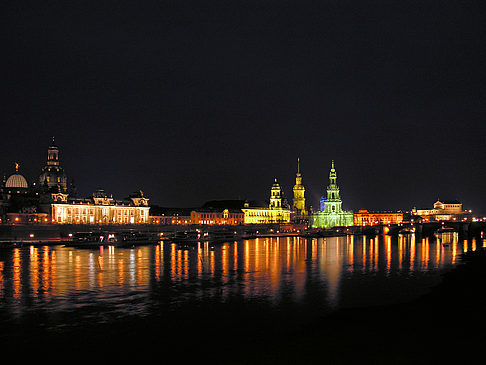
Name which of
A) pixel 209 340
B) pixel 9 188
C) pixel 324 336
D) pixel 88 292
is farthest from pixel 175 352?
pixel 9 188

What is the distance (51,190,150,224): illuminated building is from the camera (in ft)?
483

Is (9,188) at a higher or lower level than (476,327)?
higher

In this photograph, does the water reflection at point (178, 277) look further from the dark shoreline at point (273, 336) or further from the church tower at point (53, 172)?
the church tower at point (53, 172)

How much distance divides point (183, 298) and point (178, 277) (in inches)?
481

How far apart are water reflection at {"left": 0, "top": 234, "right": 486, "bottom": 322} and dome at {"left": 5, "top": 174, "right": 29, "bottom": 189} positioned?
92.4 metres

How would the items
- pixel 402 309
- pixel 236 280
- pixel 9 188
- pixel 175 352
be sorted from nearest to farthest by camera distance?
pixel 175 352, pixel 402 309, pixel 236 280, pixel 9 188

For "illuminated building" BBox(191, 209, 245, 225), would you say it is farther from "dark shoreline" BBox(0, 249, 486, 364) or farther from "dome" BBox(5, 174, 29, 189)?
"dark shoreline" BBox(0, 249, 486, 364)

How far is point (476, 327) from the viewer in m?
28.5

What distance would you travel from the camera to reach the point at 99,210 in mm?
159750

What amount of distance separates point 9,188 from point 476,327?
480ft

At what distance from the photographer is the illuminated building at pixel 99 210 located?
147250 mm

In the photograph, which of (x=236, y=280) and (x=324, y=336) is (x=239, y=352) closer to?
(x=324, y=336)

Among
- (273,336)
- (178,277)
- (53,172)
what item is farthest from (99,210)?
(273,336)

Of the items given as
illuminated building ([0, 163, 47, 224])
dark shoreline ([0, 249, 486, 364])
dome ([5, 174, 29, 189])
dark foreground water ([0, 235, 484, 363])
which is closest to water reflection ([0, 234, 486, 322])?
dark foreground water ([0, 235, 484, 363])
